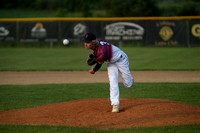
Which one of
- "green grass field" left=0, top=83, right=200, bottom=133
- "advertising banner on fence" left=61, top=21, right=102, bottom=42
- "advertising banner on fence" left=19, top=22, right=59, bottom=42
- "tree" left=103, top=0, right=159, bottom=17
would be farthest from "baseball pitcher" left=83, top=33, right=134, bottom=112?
"tree" left=103, top=0, right=159, bottom=17

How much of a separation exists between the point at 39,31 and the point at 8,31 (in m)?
2.41

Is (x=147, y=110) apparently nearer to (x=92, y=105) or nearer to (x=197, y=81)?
(x=92, y=105)

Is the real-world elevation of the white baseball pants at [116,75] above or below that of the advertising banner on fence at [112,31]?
above

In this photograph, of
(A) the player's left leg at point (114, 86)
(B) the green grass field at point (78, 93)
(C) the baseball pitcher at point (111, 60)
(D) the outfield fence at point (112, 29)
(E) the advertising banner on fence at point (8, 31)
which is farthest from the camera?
(E) the advertising banner on fence at point (8, 31)

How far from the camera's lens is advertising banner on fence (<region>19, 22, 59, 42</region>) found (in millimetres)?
25719

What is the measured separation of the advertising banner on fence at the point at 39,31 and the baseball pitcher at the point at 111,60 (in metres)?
19.4

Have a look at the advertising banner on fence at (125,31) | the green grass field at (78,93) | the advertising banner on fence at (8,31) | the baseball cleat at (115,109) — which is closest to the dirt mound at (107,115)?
the baseball cleat at (115,109)

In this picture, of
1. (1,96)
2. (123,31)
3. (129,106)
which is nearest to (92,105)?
(129,106)

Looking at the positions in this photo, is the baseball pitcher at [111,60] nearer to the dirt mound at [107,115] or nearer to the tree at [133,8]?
the dirt mound at [107,115]

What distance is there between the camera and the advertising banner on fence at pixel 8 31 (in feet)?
84.8

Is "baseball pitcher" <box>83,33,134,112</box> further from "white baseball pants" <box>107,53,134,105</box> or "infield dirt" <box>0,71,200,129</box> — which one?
"infield dirt" <box>0,71,200,129</box>

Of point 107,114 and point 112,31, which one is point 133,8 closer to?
point 112,31

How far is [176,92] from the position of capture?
9.74 meters

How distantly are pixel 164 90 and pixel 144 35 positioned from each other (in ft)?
50.2
